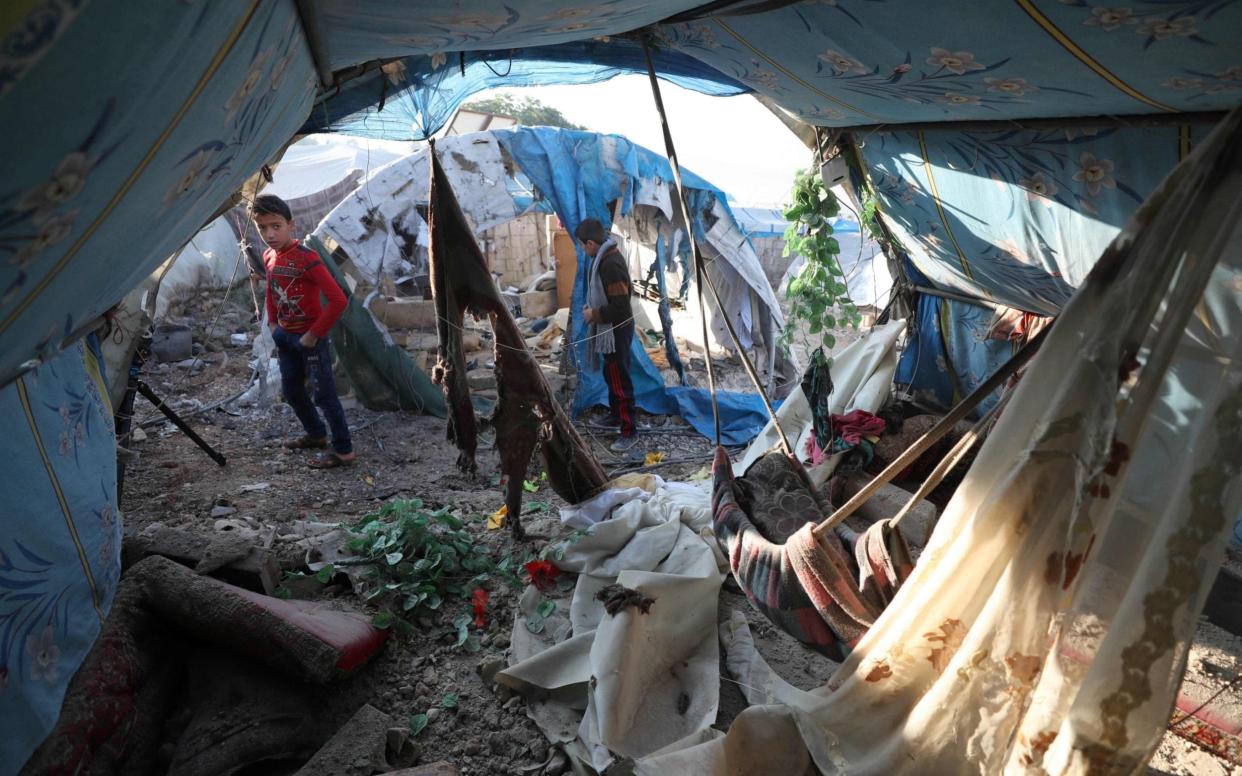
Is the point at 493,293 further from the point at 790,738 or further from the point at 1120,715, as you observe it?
the point at 1120,715

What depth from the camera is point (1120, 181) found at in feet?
6.63

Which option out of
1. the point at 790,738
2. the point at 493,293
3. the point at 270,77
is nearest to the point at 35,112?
the point at 270,77

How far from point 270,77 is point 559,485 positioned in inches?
99.6

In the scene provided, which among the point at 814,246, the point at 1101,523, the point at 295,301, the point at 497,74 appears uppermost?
the point at 497,74

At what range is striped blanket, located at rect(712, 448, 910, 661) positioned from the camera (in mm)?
1810

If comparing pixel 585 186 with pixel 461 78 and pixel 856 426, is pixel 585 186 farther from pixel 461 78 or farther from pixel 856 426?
pixel 856 426

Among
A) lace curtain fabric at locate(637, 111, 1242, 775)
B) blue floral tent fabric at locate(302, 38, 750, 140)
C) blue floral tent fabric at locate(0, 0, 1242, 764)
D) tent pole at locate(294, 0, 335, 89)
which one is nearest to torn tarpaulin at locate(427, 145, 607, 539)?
blue floral tent fabric at locate(302, 38, 750, 140)

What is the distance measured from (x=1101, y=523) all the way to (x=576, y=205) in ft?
17.0

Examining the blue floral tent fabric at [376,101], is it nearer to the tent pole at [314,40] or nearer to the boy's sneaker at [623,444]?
the tent pole at [314,40]

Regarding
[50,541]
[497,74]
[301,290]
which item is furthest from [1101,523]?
[301,290]

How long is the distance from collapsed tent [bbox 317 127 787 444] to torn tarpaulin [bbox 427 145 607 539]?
7.86 feet

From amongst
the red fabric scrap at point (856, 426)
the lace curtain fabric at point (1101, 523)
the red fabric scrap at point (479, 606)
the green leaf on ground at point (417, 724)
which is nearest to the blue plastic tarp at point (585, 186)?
the red fabric scrap at point (856, 426)

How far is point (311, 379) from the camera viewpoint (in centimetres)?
439

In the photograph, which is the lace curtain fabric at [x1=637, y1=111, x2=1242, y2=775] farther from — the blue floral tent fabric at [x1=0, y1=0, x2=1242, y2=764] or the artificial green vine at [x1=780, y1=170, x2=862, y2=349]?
the artificial green vine at [x1=780, y1=170, x2=862, y2=349]
